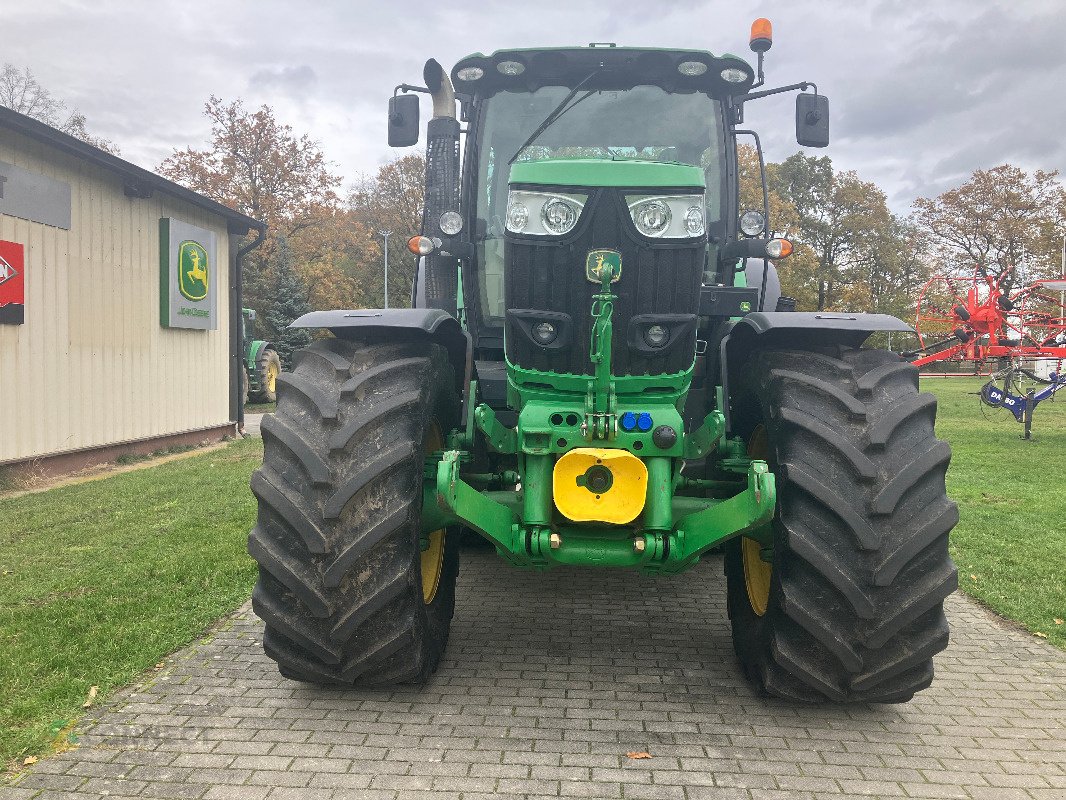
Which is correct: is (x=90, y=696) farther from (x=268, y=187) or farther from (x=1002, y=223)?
(x=1002, y=223)

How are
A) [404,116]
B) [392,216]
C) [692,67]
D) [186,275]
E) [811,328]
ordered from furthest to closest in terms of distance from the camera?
1. [392,216]
2. [186,275]
3. [404,116]
4. [692,67]
5. [811,328]

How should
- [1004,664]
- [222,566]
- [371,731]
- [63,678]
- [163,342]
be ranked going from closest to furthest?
[371,731] → [63,678] → [1004,664] → [222,566] → [163,342]

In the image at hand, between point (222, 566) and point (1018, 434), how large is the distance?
1413cm

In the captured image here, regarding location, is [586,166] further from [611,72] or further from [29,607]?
[29,607]

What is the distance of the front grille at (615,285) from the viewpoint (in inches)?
126

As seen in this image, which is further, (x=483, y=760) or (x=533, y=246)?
(x=533, y=246)

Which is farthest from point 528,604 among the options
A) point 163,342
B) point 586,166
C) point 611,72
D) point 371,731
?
point 163,342

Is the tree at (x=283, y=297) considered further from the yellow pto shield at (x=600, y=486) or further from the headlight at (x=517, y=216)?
the yellow pto shield at (x=600, y=486)

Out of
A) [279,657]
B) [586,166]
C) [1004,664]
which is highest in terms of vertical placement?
[586,166]

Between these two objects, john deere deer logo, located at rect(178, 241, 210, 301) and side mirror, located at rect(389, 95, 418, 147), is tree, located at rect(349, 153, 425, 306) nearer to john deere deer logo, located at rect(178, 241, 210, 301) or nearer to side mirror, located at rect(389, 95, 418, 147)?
john deere deer logo, located at rect(178, 241, 210, 301)

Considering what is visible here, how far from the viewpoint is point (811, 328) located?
3.38 metres

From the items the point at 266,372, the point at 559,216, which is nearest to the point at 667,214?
the point at 559,216

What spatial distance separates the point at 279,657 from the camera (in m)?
3.22

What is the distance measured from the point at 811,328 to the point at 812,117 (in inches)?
69.7
